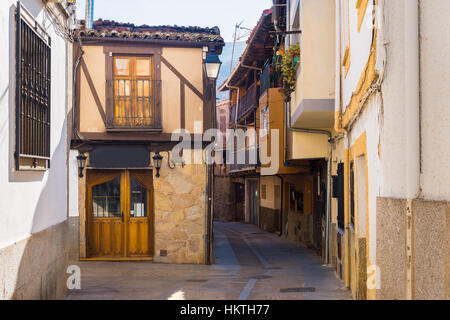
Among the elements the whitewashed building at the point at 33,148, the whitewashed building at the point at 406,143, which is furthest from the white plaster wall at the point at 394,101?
the whitewashed building at the point at 33,148

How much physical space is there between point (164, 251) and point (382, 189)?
31.5ft

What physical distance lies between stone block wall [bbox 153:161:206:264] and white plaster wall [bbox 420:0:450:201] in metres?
10.1

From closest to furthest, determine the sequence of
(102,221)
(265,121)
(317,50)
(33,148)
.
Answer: (33,148)
(317,50)
(102,221)
(265,121)

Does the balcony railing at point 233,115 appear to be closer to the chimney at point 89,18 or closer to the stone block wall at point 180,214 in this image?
the chimney at point 89,18

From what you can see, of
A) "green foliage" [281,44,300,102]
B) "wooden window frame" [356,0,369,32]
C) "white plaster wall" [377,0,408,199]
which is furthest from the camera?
"green foliage" [281,44,300,102]

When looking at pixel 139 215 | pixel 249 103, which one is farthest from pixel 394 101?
pixel 249 103

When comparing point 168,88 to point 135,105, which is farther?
point 168,88

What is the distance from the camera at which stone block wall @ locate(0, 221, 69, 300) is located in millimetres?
5840

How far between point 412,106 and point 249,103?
20880 mm

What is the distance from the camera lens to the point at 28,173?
22.1 feet

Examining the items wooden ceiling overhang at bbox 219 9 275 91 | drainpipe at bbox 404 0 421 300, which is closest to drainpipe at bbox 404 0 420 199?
drainpipe at bbox 404 0 421 300

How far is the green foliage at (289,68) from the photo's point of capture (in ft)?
39.2

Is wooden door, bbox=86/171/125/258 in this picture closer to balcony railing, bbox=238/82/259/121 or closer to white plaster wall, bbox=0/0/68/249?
white plaster wall, bbox=0/0/68/249

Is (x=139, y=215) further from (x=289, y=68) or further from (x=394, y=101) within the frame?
(x=394, y=101)
